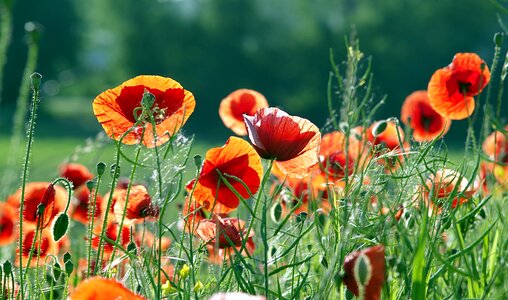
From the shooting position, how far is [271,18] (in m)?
18.8

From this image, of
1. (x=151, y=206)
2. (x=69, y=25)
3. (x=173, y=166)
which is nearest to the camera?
(x=173, y=166)

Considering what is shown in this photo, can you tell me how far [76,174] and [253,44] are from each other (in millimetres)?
16969

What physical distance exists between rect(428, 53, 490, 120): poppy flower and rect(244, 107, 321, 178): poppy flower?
0.39m

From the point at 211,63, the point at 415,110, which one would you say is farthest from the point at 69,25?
the point at 415,110

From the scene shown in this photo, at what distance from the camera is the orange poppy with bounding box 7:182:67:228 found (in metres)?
1.10

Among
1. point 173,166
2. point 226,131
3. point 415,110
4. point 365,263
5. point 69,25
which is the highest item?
point 69,25

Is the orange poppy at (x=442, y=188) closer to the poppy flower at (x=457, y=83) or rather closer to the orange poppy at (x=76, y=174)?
the poppy flower at (x=457, y=83)

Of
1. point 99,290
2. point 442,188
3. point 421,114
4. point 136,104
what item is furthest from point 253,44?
point 99,290

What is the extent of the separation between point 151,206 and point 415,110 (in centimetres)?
87

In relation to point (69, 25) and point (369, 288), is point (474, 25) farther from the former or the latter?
point (369, 288)

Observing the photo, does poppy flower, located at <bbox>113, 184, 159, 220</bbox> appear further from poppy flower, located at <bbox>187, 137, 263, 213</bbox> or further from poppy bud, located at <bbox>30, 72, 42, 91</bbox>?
poppy bud, located at <bbox>30, 72, 42, 91</bbox>

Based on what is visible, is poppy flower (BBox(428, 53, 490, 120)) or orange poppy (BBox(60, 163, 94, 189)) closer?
poppy flower (BBox(428, 53, 490, 120))

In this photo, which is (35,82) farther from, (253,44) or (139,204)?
(253,44)

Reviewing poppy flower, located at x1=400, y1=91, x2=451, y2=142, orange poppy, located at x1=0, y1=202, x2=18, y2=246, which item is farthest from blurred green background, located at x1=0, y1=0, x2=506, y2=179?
orange poppy, located at x1=0, y1=202, x2=18, y2=246
